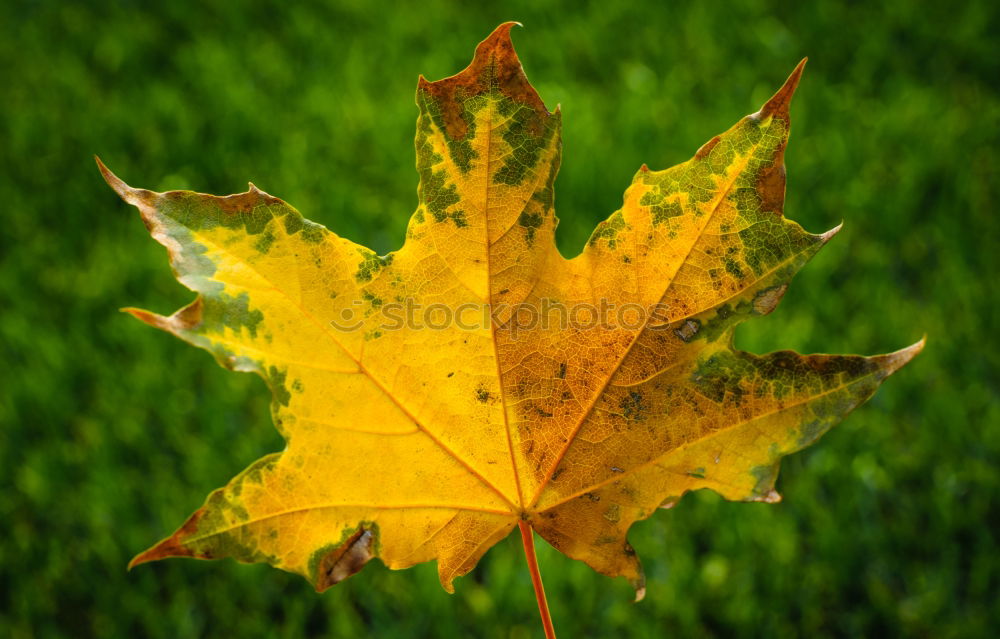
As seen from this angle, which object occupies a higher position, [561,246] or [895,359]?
[561,246]

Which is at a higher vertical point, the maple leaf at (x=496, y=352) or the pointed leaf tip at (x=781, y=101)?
the pointed leaf tip at (x=781, y=101)

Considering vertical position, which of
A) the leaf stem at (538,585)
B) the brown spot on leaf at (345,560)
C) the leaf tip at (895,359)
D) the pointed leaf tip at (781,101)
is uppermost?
the pointed leaf tip at (781,101)

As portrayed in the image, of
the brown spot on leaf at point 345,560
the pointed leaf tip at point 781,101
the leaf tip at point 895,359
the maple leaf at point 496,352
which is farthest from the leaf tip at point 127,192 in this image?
the leaf tip at point 895,359

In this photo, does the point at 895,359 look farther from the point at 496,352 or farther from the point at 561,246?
the point at 561,246

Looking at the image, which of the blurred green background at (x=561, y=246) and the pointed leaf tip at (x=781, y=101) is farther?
the blurred green background at (x=561, y=246)

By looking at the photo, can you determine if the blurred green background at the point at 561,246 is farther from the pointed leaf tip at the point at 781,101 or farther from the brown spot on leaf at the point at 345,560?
the pointed leaf tip at the point at 781,101

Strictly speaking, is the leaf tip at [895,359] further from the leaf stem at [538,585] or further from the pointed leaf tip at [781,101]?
the leaf stem at [538,585]

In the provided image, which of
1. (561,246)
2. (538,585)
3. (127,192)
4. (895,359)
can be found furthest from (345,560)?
(561,246)

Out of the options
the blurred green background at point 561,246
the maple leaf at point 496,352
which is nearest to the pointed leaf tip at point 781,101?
the maple leaf at point 496,352
